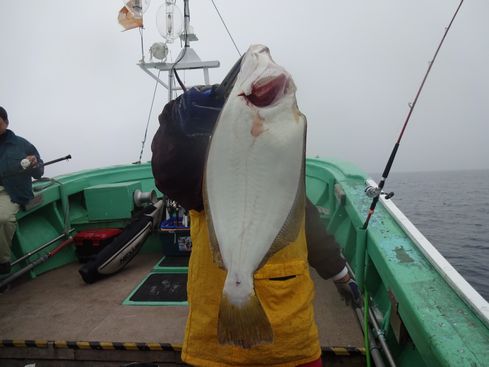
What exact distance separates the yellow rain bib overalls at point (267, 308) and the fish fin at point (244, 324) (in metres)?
0.28

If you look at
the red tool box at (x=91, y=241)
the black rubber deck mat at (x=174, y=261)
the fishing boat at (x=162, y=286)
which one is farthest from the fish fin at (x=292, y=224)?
the red tool box at (x=91, y=241)

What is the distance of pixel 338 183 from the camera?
11.2 feet

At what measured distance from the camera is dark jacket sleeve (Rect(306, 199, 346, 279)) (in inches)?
63.6

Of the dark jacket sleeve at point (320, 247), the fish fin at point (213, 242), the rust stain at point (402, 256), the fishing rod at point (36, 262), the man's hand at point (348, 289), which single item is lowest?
the fishing rod at point (36, 262)

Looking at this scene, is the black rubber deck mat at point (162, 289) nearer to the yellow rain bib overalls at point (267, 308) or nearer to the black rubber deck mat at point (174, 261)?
the black rubber deck mat at point (174, 261)

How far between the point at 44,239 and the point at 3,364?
2028 millimetres

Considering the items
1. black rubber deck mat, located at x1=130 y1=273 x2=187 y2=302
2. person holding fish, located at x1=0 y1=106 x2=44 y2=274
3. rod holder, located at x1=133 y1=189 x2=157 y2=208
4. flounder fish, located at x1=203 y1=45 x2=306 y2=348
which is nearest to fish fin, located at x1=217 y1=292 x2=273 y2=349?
flounder fish, located at x1=203 y1=45 x2=306 y2=348

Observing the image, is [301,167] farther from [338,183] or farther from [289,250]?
[338,183]

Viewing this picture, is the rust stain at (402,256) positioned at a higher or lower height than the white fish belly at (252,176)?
lower

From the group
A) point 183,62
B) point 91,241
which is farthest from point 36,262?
point 183,62

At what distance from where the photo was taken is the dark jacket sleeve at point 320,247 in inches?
63.6

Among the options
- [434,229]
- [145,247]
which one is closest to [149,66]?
Answer: [145,247]

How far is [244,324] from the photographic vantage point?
1.07 m

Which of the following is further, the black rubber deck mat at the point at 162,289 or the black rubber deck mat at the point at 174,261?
the black rubber deck mat at the point at 174,261
